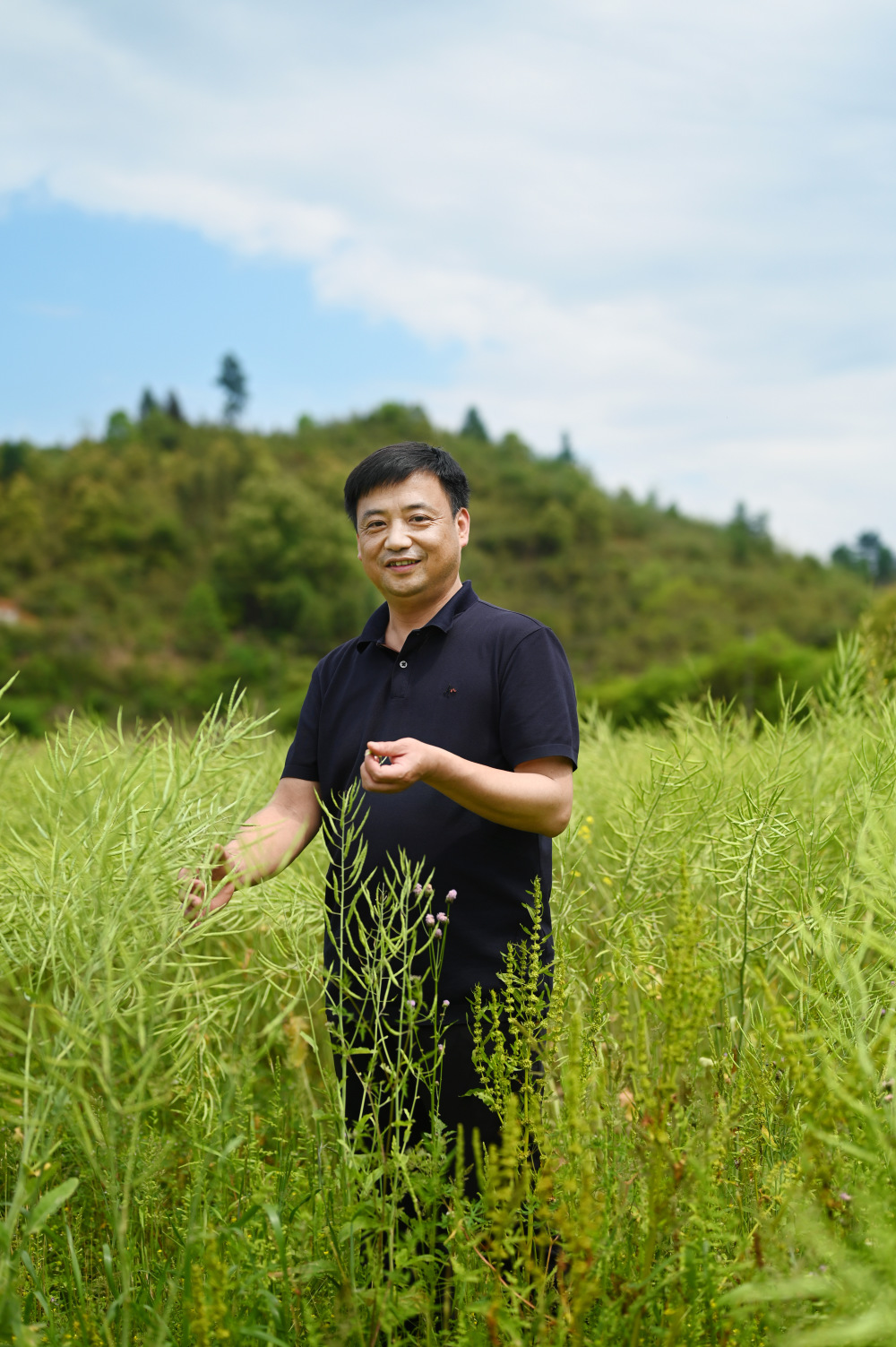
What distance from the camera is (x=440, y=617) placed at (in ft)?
6.87

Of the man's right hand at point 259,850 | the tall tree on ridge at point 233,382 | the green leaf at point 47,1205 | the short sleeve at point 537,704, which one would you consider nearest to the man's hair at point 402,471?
the short sleeve at point 537,704

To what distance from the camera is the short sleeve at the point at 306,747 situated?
2199 millimetres

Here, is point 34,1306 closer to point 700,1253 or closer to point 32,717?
point 700,1253

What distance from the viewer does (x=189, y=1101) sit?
166cm

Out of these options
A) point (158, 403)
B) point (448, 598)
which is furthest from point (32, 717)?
point (158, 403)

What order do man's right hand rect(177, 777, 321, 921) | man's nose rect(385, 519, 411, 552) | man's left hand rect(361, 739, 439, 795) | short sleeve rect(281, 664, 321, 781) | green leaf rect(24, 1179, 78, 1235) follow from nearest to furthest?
green leaf rect(24, 1179, 78, 1235)
man's right hand rect(177, 777, 321, 921)
man's left hand rect(361, 739, 439, 795)
man's nose rect(385, 519, 411, 552)
short sleeve rect(281, 664, 321, 781)

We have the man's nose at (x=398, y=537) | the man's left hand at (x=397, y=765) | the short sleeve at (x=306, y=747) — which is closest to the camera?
the man's left hand at (x=397, y=765)

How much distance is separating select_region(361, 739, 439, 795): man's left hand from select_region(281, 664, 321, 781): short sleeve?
0.70 meters

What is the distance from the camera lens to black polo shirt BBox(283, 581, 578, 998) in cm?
187

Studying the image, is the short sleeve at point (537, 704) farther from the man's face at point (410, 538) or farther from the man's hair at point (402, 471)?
the man's hair at point (402, 471)

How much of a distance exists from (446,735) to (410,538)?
17.1 inches

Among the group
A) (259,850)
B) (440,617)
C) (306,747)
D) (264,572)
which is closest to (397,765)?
(259,850)

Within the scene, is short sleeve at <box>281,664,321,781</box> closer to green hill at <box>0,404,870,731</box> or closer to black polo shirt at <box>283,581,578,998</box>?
black polo shirt at <box>283,581,578,998</box>

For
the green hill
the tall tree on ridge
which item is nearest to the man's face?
the green hill
